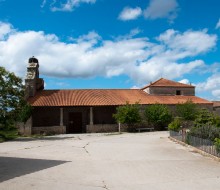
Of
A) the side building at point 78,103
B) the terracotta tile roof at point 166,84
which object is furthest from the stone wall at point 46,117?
the terracotta tile roof at point 166,84

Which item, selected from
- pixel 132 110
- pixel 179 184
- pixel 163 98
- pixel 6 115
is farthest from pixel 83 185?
pixel 163 98

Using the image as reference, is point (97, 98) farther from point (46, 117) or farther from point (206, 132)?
point (206, 132)

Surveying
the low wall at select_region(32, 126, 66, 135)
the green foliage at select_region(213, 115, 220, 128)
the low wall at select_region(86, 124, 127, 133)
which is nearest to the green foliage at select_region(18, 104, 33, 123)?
the low wall at select_region(32, 126, 66, 135)

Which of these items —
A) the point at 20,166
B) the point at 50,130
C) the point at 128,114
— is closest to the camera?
the point at 20,166

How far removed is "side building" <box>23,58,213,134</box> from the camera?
3656 cm

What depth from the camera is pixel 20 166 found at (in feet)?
41.2

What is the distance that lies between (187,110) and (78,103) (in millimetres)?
12576

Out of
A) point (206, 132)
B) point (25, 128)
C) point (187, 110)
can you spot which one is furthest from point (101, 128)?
point (206, 132)

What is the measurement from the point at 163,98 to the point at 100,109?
28.3 ft

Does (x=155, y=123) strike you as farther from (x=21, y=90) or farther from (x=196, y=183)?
(x=196, y=183)

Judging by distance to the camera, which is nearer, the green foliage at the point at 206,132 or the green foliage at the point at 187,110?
the green foliage at the point at 206,132

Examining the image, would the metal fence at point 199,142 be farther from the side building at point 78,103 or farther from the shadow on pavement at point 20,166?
the side building at point 78,103

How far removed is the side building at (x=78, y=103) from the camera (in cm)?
3656

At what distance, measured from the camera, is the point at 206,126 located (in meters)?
18.8
